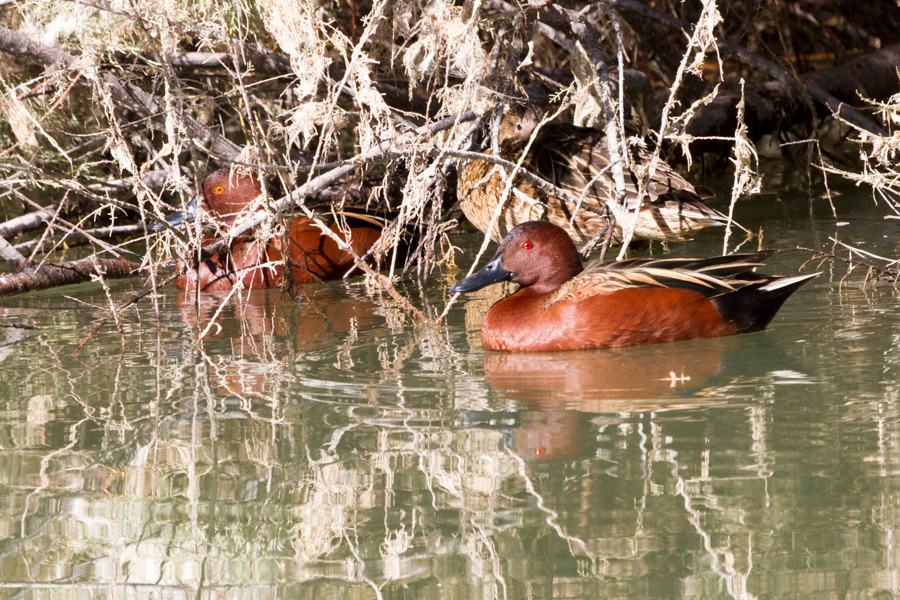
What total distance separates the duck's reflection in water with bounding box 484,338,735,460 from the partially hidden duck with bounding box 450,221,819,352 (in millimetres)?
69

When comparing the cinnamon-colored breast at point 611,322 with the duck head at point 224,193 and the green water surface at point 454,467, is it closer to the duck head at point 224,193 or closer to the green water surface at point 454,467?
the green water surface at point 454,467

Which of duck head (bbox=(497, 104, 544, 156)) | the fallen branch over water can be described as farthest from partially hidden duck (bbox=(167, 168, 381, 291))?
duck head (bbox=(497, 104, 544, 156))

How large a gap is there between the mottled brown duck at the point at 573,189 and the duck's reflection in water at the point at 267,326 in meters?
1.17

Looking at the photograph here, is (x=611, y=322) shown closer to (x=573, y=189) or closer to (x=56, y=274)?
(x=573, y=189)

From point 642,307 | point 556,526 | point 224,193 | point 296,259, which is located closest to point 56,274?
point 296,259

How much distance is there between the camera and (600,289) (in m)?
4.98

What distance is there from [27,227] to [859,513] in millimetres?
6612

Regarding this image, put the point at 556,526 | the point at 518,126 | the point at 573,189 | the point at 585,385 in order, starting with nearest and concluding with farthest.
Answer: the point at 556,526
the point at 585,385
the point at 573,189
the point at 518,126

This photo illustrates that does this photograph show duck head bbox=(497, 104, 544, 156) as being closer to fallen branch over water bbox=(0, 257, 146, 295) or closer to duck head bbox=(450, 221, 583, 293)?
duck head bbox=(450, 221, 583, 293)

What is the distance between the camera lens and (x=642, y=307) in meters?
4.89

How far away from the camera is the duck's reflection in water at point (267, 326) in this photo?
15.2 ft

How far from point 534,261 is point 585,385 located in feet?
4.44

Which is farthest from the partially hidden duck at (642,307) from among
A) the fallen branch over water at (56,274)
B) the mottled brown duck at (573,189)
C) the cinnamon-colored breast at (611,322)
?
the fallen branch over water at (56,274)

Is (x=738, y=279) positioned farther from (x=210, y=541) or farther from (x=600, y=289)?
(x=210, y=541)
